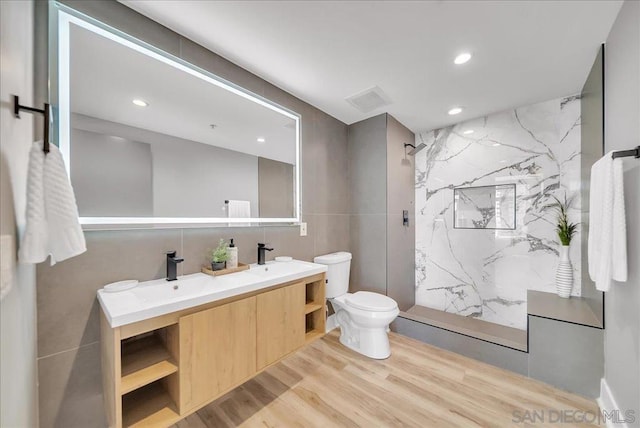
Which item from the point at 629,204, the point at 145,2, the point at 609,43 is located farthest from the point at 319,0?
the point at 629,204

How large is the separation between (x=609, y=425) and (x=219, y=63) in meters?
3.38

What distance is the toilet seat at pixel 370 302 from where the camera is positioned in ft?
6.71

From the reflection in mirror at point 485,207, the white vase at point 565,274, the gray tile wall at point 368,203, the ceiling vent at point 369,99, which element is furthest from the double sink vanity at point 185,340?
the white vase at point 565,274

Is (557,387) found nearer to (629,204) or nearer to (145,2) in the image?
(629,204)

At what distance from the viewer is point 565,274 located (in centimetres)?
208

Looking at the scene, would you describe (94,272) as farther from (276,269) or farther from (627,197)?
(627,197)

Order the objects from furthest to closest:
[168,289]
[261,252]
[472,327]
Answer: [472,327] → [261,252] → [168,289]

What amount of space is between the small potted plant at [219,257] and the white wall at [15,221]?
0.78 meters

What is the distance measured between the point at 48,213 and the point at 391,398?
6.85ft

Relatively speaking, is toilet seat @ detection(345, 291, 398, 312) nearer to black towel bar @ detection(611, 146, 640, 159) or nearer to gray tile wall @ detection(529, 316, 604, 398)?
gray tile wall @ detection(529, 316, 604, 398)

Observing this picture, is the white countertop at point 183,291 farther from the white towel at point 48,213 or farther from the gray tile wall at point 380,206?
the gray tile wall at point 380,206

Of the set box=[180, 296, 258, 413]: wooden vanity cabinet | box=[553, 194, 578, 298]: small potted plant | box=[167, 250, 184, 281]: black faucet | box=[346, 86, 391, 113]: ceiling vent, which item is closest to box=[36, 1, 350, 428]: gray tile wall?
box=[167, 250, 184, 281]: black faucet

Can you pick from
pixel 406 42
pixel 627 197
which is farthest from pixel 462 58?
pixel 627 197

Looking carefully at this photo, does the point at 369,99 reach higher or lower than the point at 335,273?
higher
